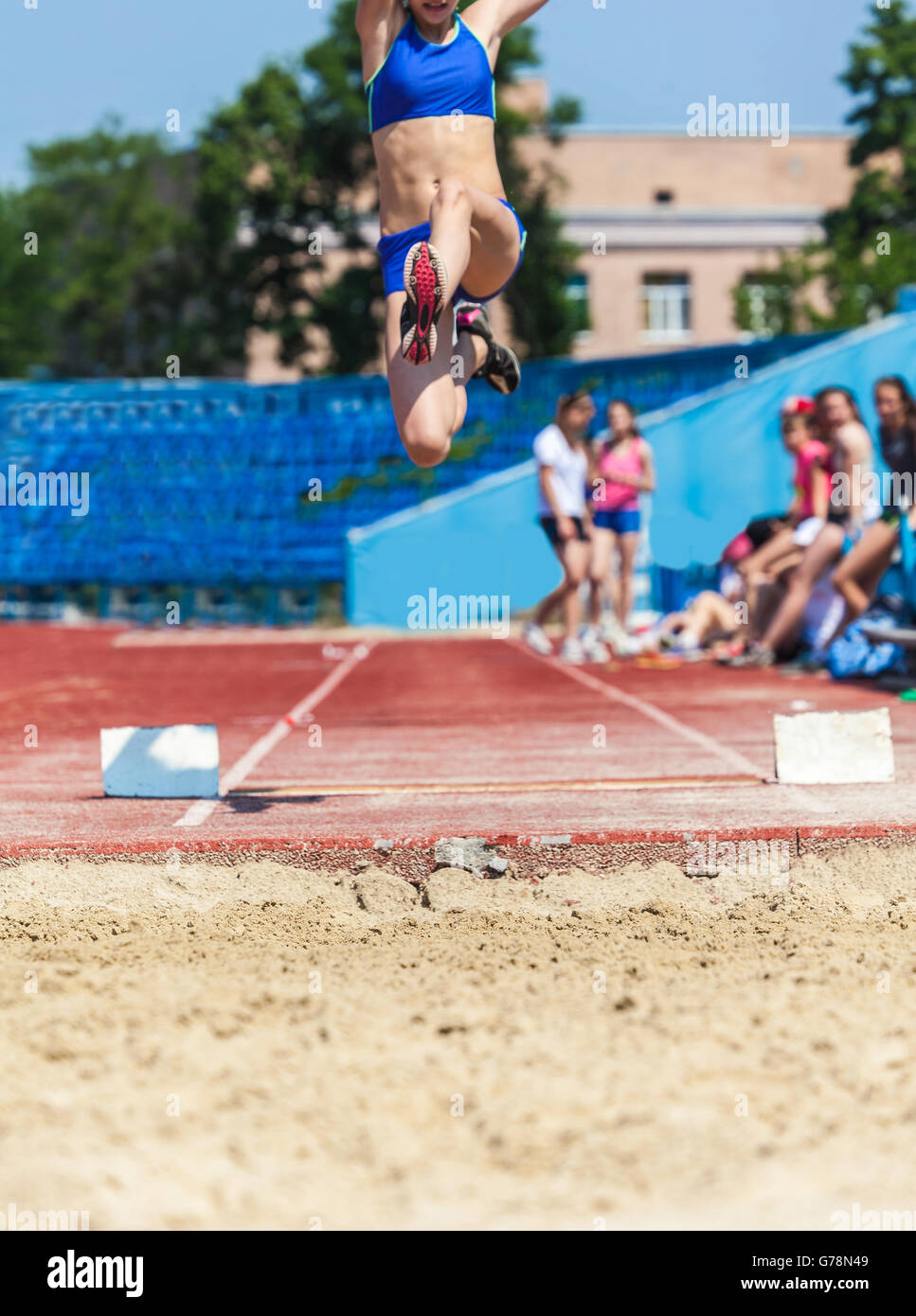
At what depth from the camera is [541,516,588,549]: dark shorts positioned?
12.4m

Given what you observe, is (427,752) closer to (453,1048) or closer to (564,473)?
(453,1048)

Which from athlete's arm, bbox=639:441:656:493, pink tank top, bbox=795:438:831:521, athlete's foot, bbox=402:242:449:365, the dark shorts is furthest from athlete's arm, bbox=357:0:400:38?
athlete's arm, bbox=639:441:656:493

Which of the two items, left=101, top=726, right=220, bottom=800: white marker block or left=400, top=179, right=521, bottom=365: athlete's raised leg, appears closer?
left=400, top=179, right=521, bottom=365: athlete's raised leg

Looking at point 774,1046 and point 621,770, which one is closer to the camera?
point 774,1046

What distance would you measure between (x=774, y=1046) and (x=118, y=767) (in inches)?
130

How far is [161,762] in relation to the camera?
18.8 ft

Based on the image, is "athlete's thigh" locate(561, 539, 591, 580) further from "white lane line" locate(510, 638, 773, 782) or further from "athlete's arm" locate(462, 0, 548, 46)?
"athlete's arm" locate(462, 0, 548, 46)

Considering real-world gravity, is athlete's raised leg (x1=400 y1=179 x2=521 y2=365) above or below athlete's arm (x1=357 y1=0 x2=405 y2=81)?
below

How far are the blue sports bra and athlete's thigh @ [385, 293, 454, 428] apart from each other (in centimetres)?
62

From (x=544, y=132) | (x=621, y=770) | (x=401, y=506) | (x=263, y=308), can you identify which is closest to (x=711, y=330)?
(x=544, y=132)

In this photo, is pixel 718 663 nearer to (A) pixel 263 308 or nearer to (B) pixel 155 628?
(B) pixel 155 628

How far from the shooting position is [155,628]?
18234mm

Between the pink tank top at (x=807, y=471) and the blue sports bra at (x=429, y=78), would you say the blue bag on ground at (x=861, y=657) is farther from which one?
the blue sports bra at (x=429, y=78)
